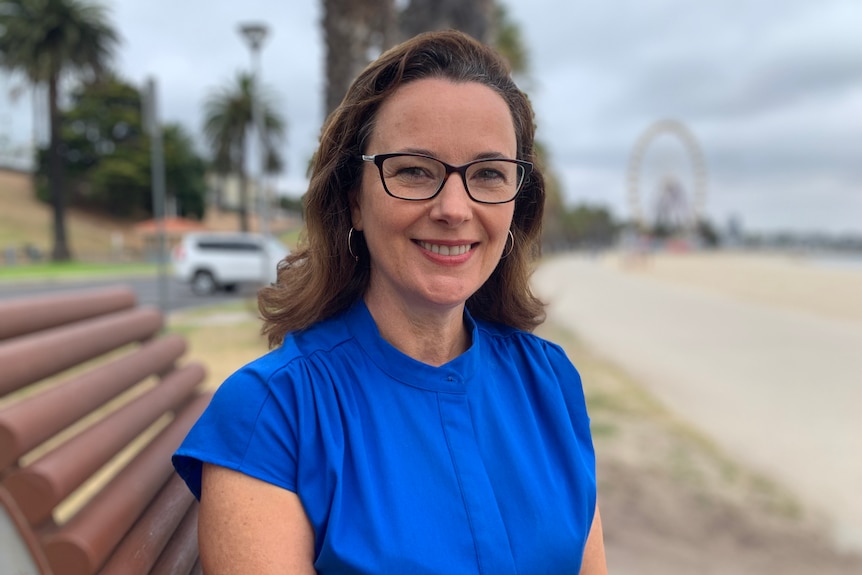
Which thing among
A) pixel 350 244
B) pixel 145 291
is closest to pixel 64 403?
pixel 350 244

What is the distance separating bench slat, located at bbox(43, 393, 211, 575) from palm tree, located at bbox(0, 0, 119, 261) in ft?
113

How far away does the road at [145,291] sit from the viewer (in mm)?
17223

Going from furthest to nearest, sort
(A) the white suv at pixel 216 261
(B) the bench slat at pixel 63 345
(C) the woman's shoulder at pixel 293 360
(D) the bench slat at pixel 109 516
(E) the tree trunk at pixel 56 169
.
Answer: (E) the tree trunk at pixel 56 169
(A) the white suv at pixel 216 261
(B) the bench slat at pixel 63 345
(C) the woman's shoulder at pixel 293 360
(D) the bench slat at pixel 109 516

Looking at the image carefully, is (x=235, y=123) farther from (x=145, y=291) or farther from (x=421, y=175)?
(x=421, y=175)

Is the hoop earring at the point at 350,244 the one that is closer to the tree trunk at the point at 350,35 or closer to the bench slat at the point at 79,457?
the bench slat at the point at 79,457

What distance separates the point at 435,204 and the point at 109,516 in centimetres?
86

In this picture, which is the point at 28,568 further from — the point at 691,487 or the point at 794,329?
the point at 794,329

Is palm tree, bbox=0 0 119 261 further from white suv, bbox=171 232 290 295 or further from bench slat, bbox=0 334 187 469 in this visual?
bench slat, bbox=0 334 187 469

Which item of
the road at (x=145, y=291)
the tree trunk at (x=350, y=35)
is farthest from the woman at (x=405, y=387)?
the road at (x=145, y=291)

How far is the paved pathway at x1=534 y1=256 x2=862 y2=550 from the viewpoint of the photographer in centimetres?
544

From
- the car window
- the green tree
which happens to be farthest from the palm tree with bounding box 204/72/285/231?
the car window

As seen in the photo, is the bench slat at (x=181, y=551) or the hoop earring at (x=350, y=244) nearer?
the bench slat at (x=181, y=551)

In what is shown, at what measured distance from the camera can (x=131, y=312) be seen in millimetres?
2656

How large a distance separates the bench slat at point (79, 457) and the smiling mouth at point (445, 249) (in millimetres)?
807
